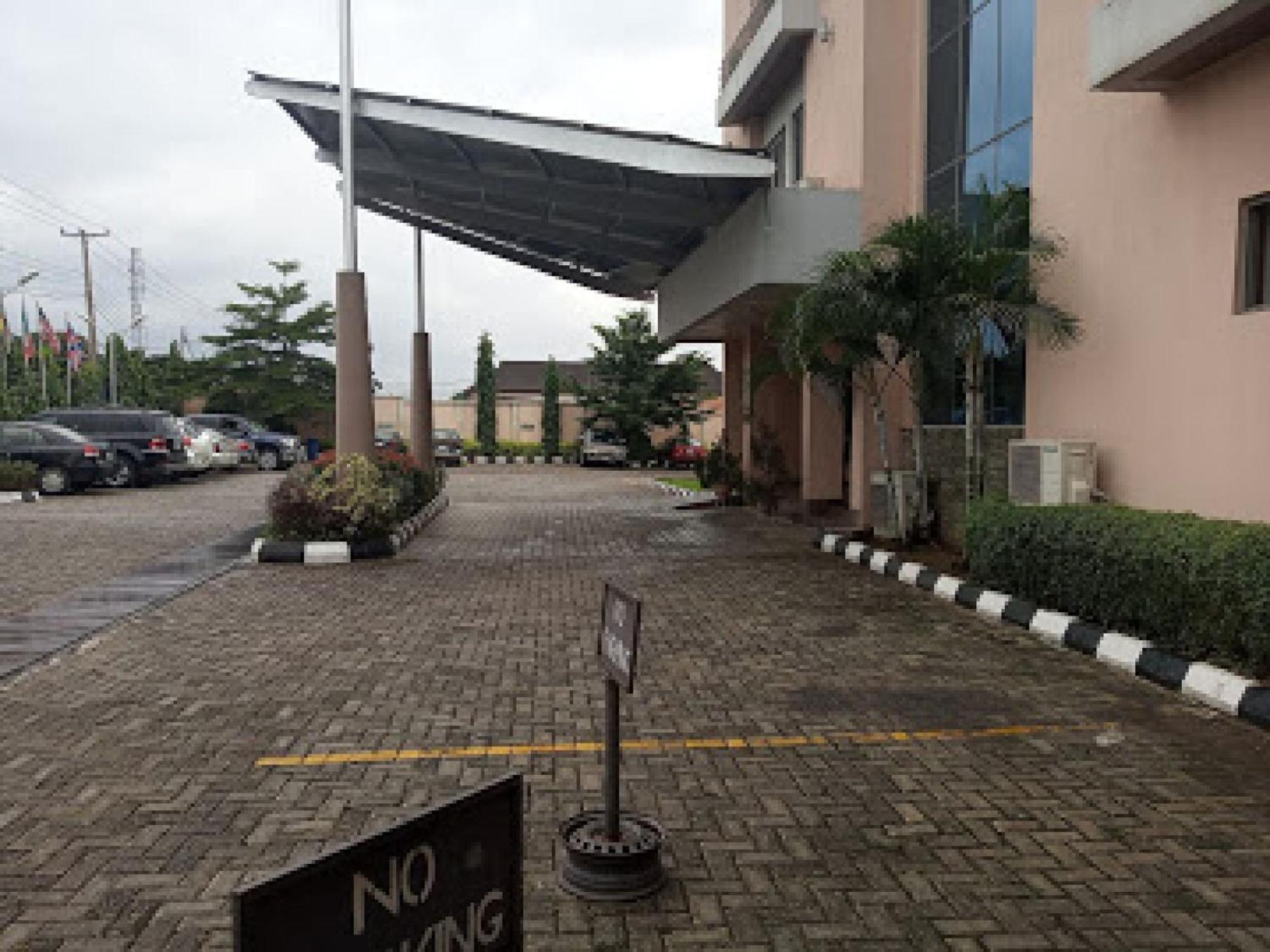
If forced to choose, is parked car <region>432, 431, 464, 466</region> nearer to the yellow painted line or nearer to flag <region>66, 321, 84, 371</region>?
flag <region>66, 321, 84, 371</region>

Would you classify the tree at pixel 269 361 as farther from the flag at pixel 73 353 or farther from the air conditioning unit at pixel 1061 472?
the air conditioning unit at pixel 1061 472

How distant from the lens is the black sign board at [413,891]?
1361 millimetres

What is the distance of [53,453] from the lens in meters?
20.7

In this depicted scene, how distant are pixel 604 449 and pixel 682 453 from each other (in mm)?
2951

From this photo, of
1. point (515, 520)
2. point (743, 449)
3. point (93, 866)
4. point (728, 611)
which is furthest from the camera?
point (743, 449)

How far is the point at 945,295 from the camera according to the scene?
1027 centimetres

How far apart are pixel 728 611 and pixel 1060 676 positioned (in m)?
2.93

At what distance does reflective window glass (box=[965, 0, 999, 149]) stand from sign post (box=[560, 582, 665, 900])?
10.4 metres

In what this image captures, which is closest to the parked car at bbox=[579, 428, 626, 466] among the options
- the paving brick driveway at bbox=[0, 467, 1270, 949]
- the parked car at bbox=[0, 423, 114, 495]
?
the parked car at bbox=[0, 423, 114, 495]

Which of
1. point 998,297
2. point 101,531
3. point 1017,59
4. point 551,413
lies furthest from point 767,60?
point 551,413

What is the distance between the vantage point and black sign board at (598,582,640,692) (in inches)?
132

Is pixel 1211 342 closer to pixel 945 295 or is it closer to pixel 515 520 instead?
pixel 945 295

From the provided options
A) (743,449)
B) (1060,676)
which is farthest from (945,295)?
(743,449)

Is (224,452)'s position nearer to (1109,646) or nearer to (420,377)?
(420,377)
